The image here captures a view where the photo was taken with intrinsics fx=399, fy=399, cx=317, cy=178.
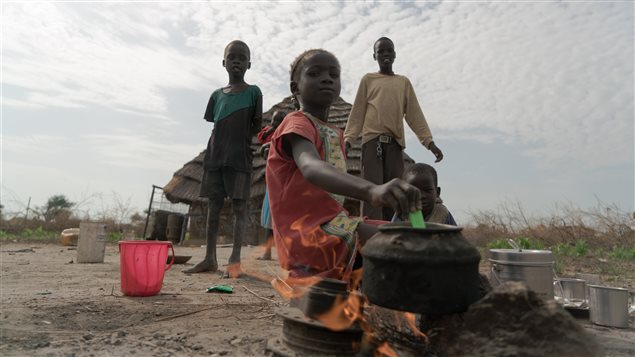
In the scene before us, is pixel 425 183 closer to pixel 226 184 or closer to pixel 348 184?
pixel 348 184

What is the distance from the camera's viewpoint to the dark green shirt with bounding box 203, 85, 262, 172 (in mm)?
3977

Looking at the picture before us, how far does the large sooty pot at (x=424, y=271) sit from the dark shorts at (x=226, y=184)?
2.73m

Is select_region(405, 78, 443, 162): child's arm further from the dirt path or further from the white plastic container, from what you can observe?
the white plastic container

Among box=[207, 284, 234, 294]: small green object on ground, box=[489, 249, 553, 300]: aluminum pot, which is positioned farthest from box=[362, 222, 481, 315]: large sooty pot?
box=[207, 284, 234, 294]: small green object on ground

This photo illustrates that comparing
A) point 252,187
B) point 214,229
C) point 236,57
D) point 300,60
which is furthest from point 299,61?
point 252,187

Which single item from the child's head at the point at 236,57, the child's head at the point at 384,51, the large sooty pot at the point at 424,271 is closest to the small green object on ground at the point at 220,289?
the large sooty pot at the point at 424,271

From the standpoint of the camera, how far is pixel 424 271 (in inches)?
51.5

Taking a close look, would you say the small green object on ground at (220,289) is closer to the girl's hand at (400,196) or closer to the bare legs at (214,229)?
the bare legs at (214,229)

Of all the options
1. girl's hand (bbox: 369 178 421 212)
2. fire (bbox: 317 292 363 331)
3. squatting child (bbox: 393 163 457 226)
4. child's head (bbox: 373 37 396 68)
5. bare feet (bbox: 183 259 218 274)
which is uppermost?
child's head (bbox: 373 37 396 68)

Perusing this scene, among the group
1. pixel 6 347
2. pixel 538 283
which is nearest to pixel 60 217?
pixel 6 347

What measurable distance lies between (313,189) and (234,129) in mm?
2246

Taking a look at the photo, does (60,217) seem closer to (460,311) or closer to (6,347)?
(6,347)

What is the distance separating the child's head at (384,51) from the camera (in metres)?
4.14

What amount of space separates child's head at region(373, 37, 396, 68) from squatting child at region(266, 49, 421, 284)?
210cm
